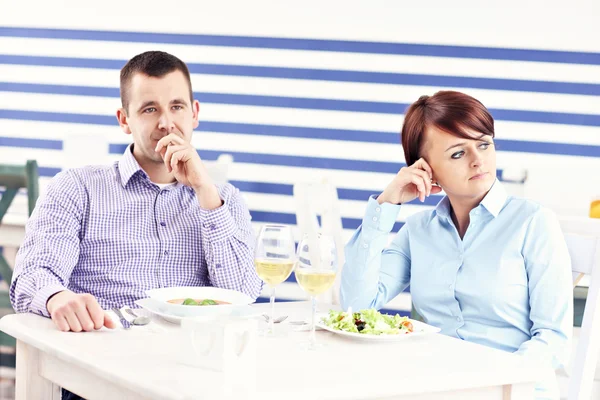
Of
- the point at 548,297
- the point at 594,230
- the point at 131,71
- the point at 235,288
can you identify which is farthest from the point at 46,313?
the point at 594,230

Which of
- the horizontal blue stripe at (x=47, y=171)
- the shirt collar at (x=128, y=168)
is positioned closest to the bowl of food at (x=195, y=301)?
the shirt collar at (x=128, y=168)

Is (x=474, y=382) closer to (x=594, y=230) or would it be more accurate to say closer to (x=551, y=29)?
(x=594, y=230)

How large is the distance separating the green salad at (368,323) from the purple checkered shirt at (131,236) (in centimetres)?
63

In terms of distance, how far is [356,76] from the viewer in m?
5.34

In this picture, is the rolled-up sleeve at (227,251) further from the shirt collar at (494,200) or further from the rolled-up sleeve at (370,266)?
the shirt collar at (494,200)

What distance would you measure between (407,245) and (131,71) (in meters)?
0.99

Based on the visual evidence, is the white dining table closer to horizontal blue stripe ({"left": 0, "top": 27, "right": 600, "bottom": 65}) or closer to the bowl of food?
the bowl of food

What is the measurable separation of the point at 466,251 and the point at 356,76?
3.30m

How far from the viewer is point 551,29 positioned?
5133mm

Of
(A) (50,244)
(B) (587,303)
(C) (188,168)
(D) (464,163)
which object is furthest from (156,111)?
(B) (587,303)

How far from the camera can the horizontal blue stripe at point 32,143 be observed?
18.3 ft

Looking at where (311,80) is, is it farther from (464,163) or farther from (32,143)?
(464,163)

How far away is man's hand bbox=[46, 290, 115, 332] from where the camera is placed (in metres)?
1.64

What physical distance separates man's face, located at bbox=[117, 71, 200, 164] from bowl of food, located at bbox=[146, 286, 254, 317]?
63 cm
